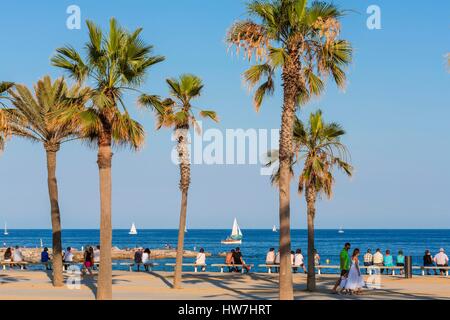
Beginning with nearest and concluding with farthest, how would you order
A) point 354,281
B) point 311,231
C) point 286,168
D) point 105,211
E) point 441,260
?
point 286,168 → point 105,211 → point 354,281 → point 311,231 → point 441,260

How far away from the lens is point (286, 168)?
78.2 feet

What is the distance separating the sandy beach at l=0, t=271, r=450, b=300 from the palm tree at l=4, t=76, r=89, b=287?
2.68 meters

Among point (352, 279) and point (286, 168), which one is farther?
point (352, 279)

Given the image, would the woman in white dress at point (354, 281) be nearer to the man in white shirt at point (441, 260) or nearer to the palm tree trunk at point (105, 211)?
the palm tree trunk at point (105, 211)

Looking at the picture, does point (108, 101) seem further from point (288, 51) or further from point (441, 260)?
point (441, 260)

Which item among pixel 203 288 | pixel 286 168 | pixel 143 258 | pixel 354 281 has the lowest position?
pixel 203 288

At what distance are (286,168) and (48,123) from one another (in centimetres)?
1295

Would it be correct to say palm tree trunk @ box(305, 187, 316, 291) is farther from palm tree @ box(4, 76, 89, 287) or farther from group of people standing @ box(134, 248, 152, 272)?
group of people standing @ box(134, 248, 152, 272)

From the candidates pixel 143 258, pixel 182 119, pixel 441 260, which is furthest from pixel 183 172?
pixel 441 260

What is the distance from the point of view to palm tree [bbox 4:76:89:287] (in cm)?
3234

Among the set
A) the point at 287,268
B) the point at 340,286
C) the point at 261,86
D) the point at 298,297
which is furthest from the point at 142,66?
the point at 340,286

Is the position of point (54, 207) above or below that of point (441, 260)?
above

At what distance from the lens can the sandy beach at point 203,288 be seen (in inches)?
1083
